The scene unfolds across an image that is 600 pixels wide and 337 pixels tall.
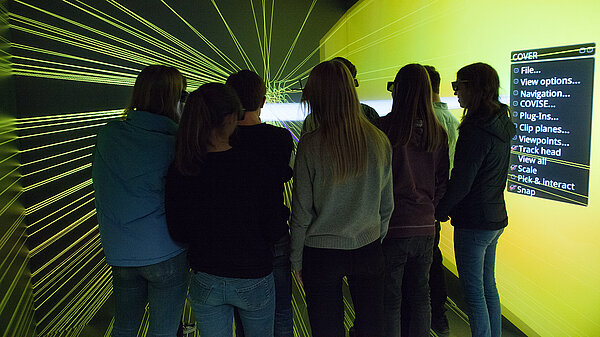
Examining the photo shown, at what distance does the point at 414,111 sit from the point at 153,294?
42.9 inches

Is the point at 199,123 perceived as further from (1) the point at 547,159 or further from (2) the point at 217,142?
(1) the point at 547,159

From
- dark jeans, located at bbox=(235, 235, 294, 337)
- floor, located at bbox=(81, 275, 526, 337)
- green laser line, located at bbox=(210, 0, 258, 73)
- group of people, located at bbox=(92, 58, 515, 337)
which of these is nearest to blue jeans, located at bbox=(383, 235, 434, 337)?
group of people, located at bbox=(92, 58, 515, 337)

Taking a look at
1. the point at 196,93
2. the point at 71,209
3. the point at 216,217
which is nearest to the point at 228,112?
the point at 196,93

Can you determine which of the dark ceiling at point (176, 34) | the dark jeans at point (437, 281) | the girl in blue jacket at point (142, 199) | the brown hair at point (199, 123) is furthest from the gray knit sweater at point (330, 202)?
the dark ceiling at point (176, 34)

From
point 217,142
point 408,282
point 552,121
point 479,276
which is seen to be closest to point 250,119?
point 217,142

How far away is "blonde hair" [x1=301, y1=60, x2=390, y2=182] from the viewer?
A: 1.30 meters

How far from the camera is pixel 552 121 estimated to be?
206cm

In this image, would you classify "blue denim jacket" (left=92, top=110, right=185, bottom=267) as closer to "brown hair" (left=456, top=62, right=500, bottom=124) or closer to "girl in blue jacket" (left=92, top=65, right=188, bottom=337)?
"girl in blue jacket" (left=92, top=65, right=188, bottom=337)

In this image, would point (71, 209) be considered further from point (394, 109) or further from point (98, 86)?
point (394, 109)

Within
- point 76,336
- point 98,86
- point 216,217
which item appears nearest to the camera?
point 216,217

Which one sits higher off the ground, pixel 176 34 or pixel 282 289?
pixel 176 34

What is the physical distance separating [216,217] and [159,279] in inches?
14.2

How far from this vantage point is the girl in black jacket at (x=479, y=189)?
1683mm

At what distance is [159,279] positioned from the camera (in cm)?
139
